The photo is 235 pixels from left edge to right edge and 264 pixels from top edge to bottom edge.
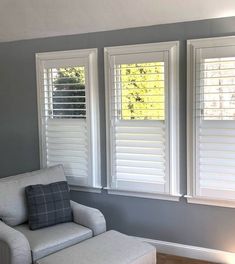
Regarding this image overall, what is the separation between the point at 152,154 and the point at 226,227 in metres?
0.93

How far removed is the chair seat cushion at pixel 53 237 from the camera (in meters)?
2.88

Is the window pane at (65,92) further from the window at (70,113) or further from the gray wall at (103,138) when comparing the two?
the gray wall at (103,138)

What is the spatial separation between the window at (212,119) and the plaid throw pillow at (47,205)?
1181mm

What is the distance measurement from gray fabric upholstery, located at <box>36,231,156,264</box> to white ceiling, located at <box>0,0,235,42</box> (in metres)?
1.95

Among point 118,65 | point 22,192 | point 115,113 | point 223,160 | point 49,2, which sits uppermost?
point 49,2

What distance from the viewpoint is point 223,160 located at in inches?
129

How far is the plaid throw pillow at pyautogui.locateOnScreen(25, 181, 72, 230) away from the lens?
3191 mm

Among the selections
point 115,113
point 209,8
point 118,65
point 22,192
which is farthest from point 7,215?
point 209,8

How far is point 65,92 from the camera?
157 inches

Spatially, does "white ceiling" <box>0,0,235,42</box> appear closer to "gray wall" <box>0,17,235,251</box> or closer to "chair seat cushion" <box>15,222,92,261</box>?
"gray wall" <box>0,17,235,251</box>

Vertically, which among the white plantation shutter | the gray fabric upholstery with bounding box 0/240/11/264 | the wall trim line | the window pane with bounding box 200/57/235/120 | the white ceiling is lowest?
the wall trim line

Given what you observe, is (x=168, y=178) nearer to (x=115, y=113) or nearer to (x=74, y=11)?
(x=115, y=113)

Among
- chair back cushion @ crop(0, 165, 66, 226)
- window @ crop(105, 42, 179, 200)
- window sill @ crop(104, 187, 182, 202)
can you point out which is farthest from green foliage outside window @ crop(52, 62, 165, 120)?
chair back cushion @ crop(0, 165, 66, 226)

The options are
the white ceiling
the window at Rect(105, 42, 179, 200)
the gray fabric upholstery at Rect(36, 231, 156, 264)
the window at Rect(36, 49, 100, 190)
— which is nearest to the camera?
the gray fabric upholstery at Rect(36, 231, 156, 264)
